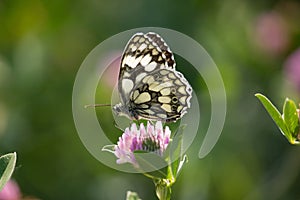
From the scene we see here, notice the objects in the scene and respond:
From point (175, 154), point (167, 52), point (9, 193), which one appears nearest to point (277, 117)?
point (175, 154)

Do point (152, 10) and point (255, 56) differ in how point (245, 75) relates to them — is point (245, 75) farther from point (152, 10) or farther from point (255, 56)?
point (152, 10)

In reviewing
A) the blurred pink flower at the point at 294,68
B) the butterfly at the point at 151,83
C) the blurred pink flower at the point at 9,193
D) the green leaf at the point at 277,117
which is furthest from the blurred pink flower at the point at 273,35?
the green leaf at the point at 277,117

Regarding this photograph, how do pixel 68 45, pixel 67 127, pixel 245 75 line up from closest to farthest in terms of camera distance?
pixel 67 127 → pixel 245 75 → pixel 68 45

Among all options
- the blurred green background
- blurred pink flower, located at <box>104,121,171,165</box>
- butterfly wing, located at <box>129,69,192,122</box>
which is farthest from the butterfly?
the blurred green background

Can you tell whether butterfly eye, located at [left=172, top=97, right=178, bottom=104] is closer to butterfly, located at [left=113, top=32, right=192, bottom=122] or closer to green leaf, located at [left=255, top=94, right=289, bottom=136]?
butterfly, located at [left=113, top=32, right=192, bottom=122]

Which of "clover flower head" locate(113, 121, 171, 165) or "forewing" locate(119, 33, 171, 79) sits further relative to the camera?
"forewing" locate(119, 33, 171, 79)

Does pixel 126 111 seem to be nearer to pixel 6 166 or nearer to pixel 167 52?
pixel 167 52

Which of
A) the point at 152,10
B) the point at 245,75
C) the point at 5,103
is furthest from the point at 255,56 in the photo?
the point at 5,103
